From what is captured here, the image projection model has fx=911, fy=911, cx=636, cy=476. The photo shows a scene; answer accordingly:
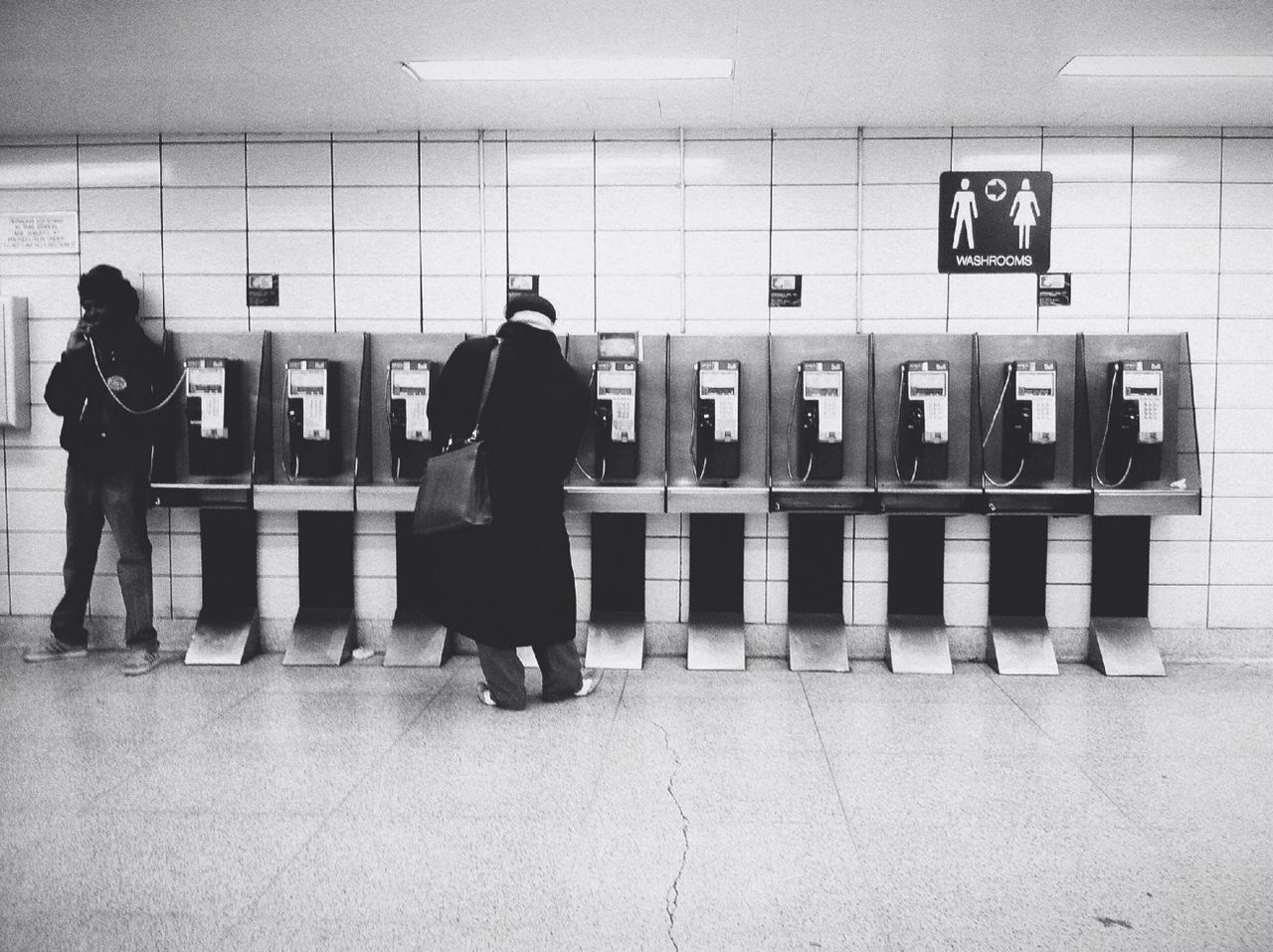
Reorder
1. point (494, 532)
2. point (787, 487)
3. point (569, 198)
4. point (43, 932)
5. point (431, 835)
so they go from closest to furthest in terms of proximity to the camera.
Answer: point (43, 932) < point (431, 835) < point (494, 532) < point (787, 487) < point (569, 198)

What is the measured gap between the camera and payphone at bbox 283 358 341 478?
4191 mm

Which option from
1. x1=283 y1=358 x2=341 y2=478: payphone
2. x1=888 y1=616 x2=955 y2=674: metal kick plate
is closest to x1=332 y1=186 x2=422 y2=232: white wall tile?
x1=283 y1=358 x2=341 y2=478: payphone

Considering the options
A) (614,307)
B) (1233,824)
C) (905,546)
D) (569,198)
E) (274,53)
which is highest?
(274,53)

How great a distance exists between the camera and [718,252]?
4375 millimetres

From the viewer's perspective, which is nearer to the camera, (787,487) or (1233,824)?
(1233,824)

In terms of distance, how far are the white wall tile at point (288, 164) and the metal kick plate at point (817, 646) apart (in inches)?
124

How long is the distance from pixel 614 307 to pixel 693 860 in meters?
2.74

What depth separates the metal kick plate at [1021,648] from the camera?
13.8 feet

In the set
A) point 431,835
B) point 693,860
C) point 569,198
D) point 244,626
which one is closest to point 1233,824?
point 693,860

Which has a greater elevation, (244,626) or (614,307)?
(614,307)

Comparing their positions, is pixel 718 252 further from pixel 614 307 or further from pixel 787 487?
pixel 787 487

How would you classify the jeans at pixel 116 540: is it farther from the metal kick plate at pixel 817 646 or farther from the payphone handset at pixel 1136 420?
the payphone handset at pixel 1136 420

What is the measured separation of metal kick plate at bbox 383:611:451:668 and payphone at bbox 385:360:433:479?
29.5 inches

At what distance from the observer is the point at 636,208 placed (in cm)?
439
